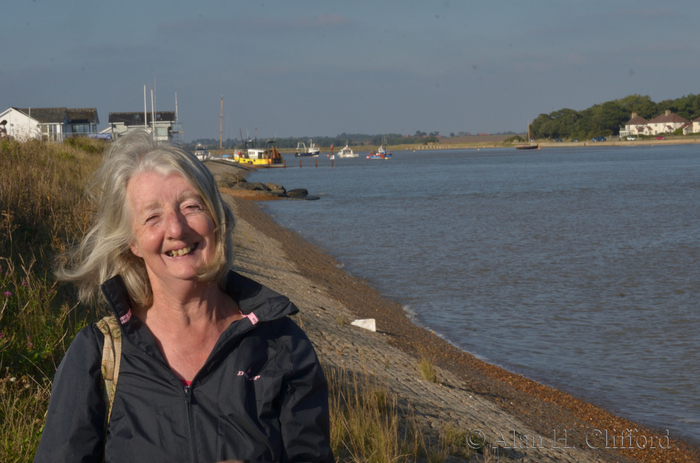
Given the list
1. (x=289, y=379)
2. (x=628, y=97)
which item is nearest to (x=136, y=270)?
(x=289, y=379)

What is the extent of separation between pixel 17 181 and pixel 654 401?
29.6 feet

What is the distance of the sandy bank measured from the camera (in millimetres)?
6348

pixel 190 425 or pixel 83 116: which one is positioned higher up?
pixel 83 116

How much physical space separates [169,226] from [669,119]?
192185 millimetres

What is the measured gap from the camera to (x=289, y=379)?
7.39ft

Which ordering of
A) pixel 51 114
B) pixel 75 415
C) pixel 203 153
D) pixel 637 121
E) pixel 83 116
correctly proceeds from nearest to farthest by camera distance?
pixel 75 415 < pixel 51 114 < pixel 83 116 < pixel 203 153 < pixel 637 121

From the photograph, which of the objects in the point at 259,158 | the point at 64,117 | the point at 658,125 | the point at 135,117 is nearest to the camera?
the point at 64,117

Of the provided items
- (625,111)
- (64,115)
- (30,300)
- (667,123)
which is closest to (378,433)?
(30,300)

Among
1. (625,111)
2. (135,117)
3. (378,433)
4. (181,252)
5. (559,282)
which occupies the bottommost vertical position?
(559,282)

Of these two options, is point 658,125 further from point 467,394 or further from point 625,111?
point 467,394

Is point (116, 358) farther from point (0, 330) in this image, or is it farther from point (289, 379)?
point (0, 330)

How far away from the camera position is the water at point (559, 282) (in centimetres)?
970

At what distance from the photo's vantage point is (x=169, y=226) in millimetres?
2379

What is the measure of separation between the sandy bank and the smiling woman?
376 centimetres
